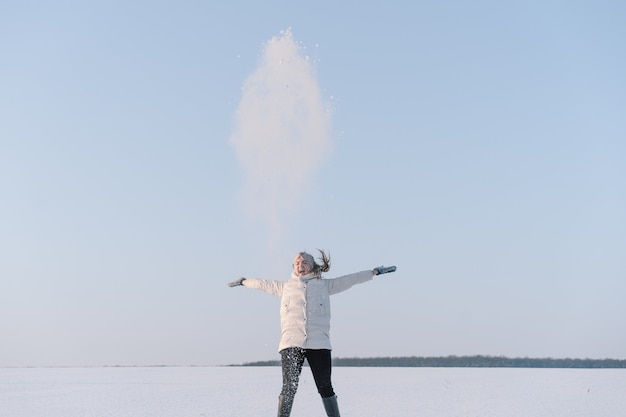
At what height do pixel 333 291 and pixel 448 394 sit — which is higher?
pixel 333 291

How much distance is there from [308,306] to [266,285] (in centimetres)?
52

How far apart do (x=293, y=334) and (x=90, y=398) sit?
649cm

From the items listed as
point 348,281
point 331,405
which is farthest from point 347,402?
point 348,281

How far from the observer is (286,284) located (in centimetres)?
620

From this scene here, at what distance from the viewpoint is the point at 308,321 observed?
235 inches

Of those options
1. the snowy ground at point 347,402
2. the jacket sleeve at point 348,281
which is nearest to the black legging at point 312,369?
the jacket sleeve at point 348,281

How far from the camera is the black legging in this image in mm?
5906

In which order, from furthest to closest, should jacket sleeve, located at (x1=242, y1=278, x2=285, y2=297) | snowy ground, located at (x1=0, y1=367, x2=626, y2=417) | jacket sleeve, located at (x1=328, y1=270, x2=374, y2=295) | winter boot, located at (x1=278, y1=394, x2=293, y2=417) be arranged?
1. snowy ground, located at (x1=0, y1=367, x2=626, y2=417)
2. jacket sleeve, located at (x1=242, y1=278, x2=285, y2=297)
3. jacket sleeve, located at (x1=328, y1=270, x2=374, y2=295)
4. winter boot, located at (x1=278, y1=394, x2=293, y2=417)

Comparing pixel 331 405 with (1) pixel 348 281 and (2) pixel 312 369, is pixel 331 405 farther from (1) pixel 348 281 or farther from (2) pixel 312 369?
(1) pixel 348 281

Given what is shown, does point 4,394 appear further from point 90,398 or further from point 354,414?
point 354,414

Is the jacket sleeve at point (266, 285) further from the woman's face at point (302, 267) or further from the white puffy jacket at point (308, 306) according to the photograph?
the woman's face at point (302, 267)

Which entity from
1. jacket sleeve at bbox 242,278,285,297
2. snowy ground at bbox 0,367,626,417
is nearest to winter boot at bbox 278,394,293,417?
jacket sleeve at bbox 242,278,285,297

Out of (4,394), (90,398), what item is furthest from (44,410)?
(4,394)

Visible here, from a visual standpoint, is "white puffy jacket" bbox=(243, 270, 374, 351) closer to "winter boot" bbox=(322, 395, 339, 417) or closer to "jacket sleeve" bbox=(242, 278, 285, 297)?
"jacket sleeve" bbox=(242, 278, 285, 297)
